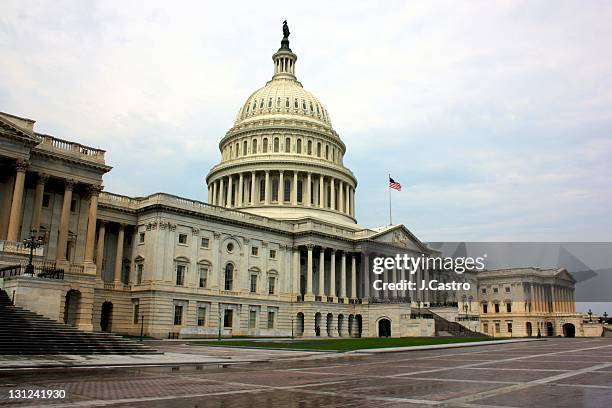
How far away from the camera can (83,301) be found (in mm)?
50688

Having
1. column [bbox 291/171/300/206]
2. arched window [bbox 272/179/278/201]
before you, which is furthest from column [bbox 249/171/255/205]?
column [bbox 291/171/300/206]

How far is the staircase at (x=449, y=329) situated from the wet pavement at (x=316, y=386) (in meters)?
53.2

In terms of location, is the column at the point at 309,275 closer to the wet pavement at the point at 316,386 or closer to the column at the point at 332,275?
the column at the point at 332,275

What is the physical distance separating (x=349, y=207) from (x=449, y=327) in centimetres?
3449

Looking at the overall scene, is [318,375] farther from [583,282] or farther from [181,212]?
[583,282]

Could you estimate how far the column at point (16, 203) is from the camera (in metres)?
46.4

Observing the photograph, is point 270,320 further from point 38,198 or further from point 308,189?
point 38,198

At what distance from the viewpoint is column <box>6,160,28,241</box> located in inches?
1826

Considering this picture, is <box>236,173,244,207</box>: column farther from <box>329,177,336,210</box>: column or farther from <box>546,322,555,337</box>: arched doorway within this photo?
<box>546,322,555,337</box>: arched doorway

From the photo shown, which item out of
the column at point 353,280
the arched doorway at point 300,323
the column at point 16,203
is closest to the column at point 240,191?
the column at point 353,280

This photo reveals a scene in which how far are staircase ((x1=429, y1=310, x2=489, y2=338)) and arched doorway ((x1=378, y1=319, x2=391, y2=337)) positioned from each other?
23.5 ft

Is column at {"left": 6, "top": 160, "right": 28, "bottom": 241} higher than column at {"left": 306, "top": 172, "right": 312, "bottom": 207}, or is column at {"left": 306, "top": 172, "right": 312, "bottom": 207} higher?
column at {"left": 306, "top": 172, "right": 312, "bottom": 207}

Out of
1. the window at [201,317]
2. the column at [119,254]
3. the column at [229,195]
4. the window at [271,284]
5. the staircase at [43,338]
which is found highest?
the column at [229,195]

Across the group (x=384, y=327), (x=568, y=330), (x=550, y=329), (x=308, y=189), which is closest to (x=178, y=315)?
(x=384, y=327)
